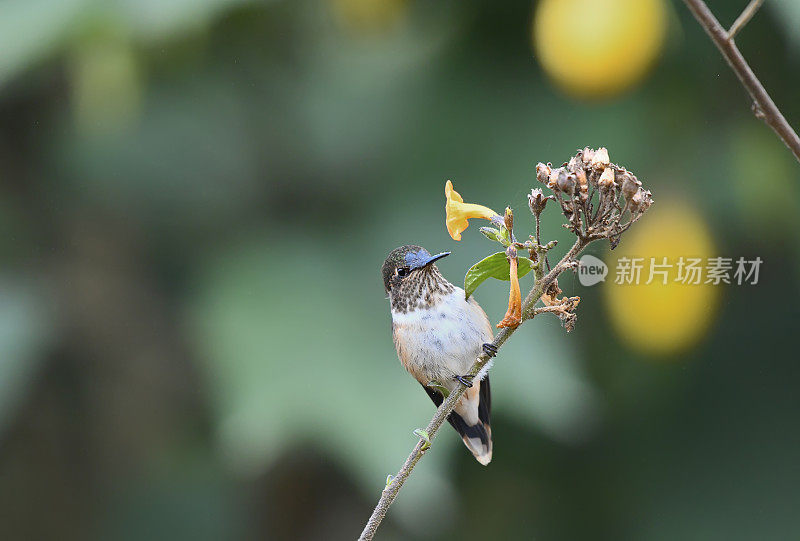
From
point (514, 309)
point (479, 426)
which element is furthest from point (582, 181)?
point (479, 426)

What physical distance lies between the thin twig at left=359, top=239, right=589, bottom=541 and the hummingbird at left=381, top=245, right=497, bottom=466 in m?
0.48

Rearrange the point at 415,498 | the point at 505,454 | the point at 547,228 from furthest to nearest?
the point at 505,454 < the point at 547,228 < the point at 415,498

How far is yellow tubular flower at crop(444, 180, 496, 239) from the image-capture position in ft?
2.01

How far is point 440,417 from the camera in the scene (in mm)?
562

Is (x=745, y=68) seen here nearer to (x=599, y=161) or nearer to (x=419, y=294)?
(x=599, y=161)

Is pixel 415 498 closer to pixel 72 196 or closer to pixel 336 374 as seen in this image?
pixel 336 374

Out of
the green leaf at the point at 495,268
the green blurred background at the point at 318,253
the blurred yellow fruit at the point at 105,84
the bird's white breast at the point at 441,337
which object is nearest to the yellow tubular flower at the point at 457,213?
the green leaf at the point at 495,268

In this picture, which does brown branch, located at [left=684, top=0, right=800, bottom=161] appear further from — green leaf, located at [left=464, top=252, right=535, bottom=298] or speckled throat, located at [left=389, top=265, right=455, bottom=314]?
speckled throat, located at [left=389, top=265, right=455, bottom=314]

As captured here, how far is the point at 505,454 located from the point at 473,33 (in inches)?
63.8

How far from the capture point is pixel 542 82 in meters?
3.18

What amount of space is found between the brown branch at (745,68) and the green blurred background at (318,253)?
7.01 ft

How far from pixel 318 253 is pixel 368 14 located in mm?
845

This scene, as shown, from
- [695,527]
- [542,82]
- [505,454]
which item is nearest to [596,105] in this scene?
[542,82]

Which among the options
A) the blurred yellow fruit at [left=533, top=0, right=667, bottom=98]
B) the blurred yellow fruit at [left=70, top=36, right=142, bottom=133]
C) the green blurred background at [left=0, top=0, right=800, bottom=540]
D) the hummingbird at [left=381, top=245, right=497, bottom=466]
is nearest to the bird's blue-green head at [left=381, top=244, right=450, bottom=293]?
the hummingbird at [left=381, top=245, right=497, bottom=466]
